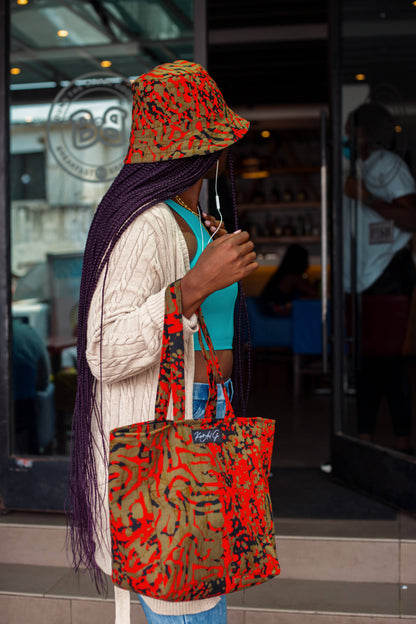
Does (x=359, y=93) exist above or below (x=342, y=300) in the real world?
above

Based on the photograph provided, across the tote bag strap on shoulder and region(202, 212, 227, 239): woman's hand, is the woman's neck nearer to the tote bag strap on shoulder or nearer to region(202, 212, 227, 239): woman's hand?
region(202, 212, 227, 239): woman's hand

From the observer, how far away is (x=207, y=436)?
116cm

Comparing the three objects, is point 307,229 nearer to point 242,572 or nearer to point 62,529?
point 62,529

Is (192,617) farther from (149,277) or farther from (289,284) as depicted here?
(289,284)

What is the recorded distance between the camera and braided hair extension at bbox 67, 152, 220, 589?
1.25 metres

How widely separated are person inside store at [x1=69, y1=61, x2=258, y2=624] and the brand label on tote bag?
11 cm

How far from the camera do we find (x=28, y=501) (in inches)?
117

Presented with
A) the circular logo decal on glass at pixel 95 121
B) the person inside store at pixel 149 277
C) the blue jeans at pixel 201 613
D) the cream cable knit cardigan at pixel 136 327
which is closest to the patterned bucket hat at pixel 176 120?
the person inside store at pixel 149 277

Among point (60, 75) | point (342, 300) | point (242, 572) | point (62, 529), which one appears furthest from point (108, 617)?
point (60, 75)

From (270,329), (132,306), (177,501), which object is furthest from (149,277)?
(270,329)

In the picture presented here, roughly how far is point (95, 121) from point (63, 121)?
164mm

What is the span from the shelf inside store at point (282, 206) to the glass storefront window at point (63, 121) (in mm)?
5616

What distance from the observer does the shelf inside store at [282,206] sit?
8755 millimetres

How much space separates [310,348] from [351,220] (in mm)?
3000
